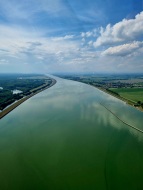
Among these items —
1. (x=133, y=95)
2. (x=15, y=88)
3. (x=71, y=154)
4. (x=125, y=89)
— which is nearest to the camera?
(x=71, y=154)

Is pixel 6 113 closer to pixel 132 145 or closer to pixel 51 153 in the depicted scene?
pixel 51 153

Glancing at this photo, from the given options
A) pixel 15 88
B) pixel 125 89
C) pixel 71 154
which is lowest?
pixel 15 88

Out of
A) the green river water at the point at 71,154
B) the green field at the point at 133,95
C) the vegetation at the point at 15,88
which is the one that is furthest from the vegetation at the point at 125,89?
the vegetation at the point at 15,88

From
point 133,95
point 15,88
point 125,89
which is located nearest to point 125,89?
point 125,89

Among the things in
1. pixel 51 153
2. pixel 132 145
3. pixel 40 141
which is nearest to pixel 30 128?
pixel 40 141

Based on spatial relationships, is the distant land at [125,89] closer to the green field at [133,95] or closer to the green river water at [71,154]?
the green field at [133,95]

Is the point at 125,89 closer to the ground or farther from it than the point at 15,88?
farther from it

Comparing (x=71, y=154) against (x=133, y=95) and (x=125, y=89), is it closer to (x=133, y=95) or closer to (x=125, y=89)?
(x=133, y=95)

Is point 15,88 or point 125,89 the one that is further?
point 15,88

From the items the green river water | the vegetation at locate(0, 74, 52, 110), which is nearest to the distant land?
the green river water
